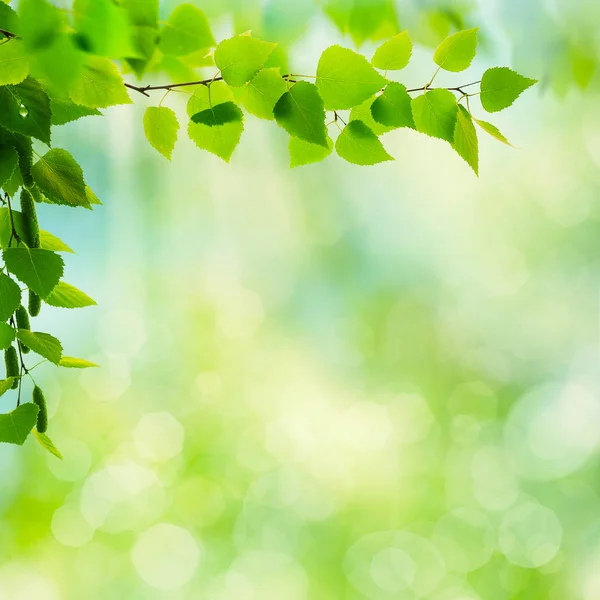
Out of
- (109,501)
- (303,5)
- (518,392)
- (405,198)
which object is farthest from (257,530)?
(303,5)

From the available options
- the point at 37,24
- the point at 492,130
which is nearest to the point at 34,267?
the point at 37,24

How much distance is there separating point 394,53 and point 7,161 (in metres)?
0.19

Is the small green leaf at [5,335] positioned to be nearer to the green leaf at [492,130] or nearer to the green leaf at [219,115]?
the green leaf at [219,115]

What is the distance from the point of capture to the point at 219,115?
0.31 m

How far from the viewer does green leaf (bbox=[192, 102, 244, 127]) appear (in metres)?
0.31

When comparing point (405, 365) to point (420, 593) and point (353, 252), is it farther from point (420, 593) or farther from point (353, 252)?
point (420, 593)

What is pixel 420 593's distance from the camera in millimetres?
3236

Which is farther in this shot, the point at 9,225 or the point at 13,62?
the point at 9,225

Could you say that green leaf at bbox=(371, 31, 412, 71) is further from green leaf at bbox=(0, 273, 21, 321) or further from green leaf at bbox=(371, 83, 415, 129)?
green leaf at bbox=(0, 273, 21, 321)

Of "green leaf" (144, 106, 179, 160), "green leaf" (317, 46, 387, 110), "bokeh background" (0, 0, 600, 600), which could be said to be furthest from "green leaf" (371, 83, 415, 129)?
"bokeh background" (0, 0, 600, 600)

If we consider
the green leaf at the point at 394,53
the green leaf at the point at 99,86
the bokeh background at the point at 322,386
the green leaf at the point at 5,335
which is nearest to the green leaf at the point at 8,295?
the green leaf at the point at 5,335

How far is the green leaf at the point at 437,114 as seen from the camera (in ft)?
1.02

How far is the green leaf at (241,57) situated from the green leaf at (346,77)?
29 millimetres

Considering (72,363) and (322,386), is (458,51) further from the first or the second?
(322,386)
